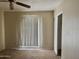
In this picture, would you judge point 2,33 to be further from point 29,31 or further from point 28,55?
point 28,55

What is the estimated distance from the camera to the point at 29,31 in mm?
7402

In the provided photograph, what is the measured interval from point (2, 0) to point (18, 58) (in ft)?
7.82

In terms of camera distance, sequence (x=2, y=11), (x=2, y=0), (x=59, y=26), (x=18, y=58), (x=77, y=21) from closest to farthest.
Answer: (x=77, y=21), (x=2, y=0), (x=18, y=58), (x=59, y=26), (x=2, y=11)

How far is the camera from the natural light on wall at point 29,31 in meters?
7.32

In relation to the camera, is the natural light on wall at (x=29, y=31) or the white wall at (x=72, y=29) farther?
the natural light on wall at (x=29, y=31)

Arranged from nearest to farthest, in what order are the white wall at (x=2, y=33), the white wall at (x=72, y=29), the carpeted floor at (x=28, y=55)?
the white wall at (x=72, y=29) → the carpeted floor at (x=28, y=55) → the white wall at (x=2, y=33)

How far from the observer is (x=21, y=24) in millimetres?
7332

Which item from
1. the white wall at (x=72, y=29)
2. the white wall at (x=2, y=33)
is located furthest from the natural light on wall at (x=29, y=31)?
the white wall at (x=72, y=29)

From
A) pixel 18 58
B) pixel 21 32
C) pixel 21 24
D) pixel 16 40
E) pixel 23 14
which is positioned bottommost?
pixel 18 58

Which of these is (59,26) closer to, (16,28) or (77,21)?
(16,28)

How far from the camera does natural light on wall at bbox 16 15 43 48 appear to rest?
288 inches

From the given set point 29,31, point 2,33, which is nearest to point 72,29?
point 29,31

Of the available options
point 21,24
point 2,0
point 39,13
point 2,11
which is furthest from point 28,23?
point 2,0

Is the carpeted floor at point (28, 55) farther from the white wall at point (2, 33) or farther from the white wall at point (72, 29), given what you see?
the white wall at point (72, 29)
